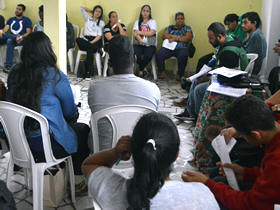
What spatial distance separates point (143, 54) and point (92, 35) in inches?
41.8

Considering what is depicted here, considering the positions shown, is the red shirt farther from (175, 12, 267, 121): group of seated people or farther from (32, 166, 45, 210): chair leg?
(175, 12, 267, 121): group of seated people

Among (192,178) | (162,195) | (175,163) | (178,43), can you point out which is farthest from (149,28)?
(162,195)

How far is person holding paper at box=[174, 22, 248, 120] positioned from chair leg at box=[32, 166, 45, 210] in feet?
6.71

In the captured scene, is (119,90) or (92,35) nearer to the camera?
(119,90)

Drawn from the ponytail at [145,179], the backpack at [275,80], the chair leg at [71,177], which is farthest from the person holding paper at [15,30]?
the ponytail at [145,179]

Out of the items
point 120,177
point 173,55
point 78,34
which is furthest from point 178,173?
point 78,34

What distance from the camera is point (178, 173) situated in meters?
2.75

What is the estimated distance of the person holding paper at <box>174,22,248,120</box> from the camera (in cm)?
322

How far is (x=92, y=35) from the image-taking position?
6.55m

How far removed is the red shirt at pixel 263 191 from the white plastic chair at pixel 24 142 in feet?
3.20

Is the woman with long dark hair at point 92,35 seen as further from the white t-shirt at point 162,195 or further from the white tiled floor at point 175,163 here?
the white t-shirt at point 162,195

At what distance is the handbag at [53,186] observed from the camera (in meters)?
2.09

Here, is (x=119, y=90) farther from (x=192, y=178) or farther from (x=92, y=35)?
(x=92, y=35)

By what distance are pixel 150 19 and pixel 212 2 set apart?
1247 millimetres
